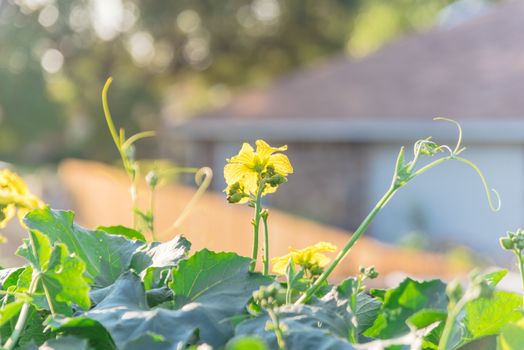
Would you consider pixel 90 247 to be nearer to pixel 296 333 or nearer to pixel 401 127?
pixel 296 333

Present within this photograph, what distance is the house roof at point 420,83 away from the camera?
13.4 meters

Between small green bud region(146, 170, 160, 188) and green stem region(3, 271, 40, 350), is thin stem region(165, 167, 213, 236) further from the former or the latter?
green stem region(3, 271, 40, 350)

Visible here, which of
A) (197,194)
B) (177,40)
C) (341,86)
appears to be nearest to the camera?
(197,194)

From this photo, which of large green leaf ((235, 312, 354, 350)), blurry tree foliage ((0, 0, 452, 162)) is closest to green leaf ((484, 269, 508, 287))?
large green leaf ((235, 312, 354, 350))

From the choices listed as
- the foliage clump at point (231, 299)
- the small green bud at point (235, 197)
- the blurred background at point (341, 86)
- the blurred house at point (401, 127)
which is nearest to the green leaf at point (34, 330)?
the foliage clump at point (231, 299)

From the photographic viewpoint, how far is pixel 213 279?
0.80m

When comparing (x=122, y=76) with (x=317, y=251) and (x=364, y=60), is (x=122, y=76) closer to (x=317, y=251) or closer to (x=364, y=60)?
(x=364, y=60)

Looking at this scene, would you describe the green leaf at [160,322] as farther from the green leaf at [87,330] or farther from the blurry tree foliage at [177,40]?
the blurry tree foliage at [177,40]

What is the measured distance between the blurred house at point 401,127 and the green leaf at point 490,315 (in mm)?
11810

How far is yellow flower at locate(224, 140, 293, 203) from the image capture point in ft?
2.99

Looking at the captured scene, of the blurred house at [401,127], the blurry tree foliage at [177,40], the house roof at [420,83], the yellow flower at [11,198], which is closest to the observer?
the yellow flower at [11,198]

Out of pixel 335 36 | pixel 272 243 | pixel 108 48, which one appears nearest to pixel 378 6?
pixel 335 36

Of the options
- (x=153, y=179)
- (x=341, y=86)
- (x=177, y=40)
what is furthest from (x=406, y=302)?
(x=177, y=40)

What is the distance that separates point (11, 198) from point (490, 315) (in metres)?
0.59
